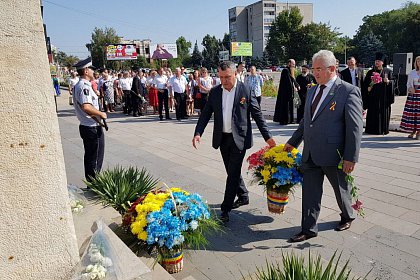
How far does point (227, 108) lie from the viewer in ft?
13.2

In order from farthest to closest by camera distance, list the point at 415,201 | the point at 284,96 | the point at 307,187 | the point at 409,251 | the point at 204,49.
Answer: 1. the point at 204,49
2. the point at 284,96
3. the point at 415,201
4. the point at 307,187
5. the point at 409,251

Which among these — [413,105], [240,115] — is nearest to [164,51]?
[413,105]

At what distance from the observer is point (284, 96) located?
33.3ft

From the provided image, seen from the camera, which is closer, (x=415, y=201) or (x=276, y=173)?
(x=276, y=173)

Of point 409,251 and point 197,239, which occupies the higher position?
point 197,239

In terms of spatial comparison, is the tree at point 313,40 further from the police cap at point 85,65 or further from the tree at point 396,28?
the police cap at point 85,65

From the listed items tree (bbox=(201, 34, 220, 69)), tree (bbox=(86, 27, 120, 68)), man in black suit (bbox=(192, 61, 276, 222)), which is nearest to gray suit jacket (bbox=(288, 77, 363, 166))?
man in black suit (bbox=(192, 61, 276, 222))

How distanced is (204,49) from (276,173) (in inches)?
4222

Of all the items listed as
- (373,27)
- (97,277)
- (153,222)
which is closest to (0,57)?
(97,277)

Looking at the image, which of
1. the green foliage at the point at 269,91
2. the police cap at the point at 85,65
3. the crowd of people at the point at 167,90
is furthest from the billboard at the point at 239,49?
the police cap at the point at 85,65

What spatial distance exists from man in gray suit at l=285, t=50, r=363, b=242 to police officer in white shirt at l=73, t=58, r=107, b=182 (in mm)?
2754

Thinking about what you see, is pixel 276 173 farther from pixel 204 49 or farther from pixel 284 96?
pixel 204 49

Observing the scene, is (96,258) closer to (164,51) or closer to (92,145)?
(92,145)

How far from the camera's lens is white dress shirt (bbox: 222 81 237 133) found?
13.2 feet
